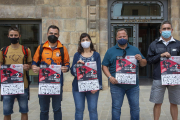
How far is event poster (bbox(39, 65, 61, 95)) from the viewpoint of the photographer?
2.98m

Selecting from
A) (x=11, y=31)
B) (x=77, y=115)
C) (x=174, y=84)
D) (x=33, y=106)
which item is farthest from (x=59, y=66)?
(x=33, y=106)

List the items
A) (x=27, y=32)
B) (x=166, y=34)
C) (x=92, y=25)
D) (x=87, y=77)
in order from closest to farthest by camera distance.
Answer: (x=87, y=77) → (x=166, y=34) → (x=92, y=25) → (x=27, y=32)

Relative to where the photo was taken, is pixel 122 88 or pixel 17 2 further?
pixel 17 2

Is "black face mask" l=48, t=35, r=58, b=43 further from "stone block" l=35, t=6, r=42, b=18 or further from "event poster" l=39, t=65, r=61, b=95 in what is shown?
"stone block" l=35, t=6, r=42, b=18

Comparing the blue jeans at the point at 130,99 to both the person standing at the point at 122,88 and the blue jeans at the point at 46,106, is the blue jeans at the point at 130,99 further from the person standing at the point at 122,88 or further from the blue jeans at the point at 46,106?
the blue jeans at the point at 46,106

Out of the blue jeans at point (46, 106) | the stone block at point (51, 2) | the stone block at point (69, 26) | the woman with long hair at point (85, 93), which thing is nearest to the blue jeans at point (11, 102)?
the blue jeans at point (46, 106)

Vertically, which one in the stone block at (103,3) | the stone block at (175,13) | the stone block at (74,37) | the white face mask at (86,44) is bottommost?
the white face mask at (86,44)

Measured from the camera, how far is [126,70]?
3.03 meters

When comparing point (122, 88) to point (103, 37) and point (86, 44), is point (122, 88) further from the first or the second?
point (103, 37)

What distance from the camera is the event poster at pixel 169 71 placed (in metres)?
3.20

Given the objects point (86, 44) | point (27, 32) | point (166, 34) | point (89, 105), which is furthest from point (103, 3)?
point (89, 105)

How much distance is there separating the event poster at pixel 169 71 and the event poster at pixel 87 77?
1.22 metres

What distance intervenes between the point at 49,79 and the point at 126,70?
129cm

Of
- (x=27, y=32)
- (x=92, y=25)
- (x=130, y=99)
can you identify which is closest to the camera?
(x=130, y=99)
